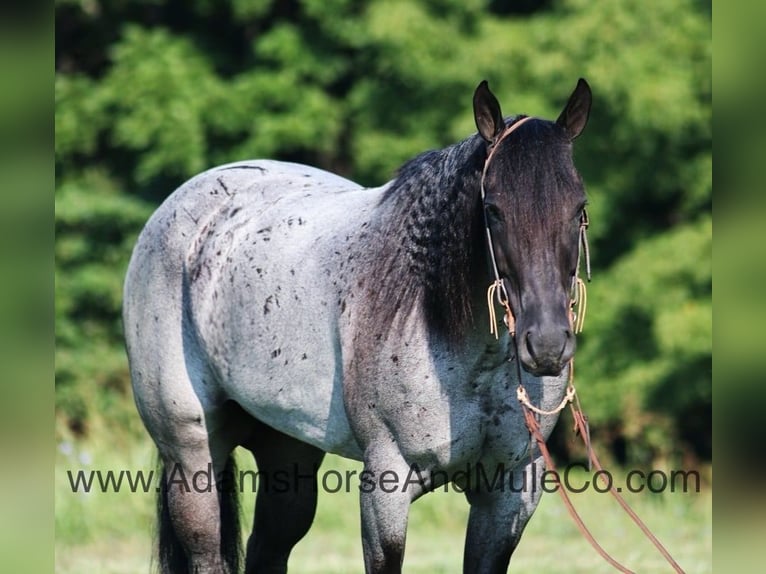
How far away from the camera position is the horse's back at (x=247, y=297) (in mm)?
3736

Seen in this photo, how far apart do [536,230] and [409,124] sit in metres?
9.83

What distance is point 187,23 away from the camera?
13.6 m

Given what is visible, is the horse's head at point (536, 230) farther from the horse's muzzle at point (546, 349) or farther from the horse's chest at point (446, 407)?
the horse's chest at point (446, 407)

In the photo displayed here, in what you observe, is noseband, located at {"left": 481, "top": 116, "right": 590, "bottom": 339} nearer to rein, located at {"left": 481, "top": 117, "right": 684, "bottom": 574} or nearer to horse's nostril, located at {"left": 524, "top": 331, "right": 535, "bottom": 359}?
rein, located at {"left": 481, "top": 117, "right": 684, "bottom": 574}

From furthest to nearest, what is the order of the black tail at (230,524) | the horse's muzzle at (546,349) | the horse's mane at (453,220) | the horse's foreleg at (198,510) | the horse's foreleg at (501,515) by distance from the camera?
1. the black tail at (230,524)
2. the horse's foreleg at (198,510)
3. the horse's foreleg at (501,515)
4. the horse's mane at (453,220)
5. the horse's muzzle at (546,349)

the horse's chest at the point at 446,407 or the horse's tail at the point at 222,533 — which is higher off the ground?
the horse's chest at the point at 446,407

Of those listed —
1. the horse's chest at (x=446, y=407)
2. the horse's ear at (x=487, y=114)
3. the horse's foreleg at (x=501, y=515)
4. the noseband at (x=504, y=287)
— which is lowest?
the horse's foreleg at (x=501, y=515)

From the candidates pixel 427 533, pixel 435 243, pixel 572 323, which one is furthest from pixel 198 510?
pixel 427 533

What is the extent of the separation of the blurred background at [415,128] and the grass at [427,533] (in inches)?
111

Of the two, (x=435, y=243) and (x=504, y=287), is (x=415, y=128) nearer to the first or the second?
(x=435, y=243)

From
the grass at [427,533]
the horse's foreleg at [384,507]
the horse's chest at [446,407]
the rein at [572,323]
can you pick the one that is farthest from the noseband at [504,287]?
the grass at [427,533]

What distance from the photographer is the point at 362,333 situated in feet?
11.4

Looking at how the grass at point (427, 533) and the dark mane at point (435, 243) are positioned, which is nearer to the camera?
the dark mane at point (435, 243)
